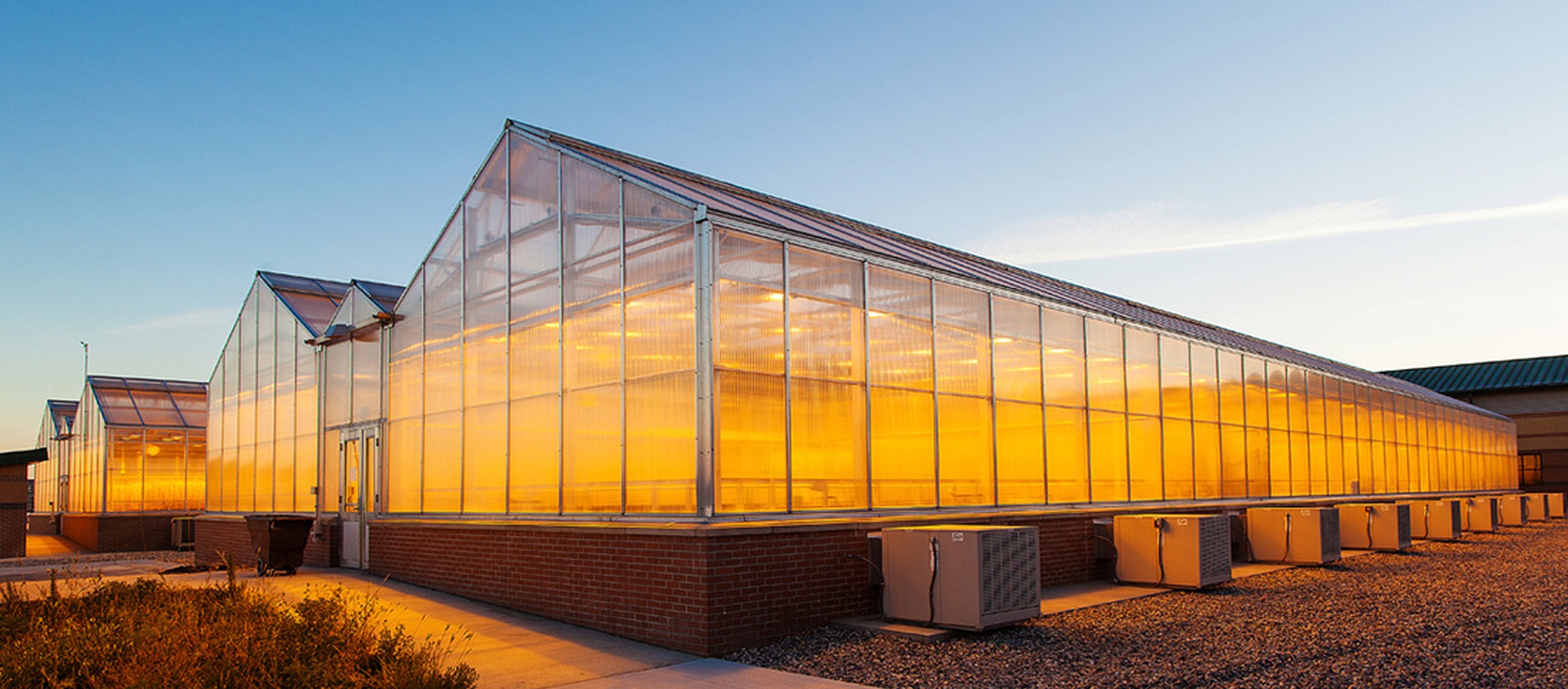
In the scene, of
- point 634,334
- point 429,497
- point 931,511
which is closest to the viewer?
point 634,334

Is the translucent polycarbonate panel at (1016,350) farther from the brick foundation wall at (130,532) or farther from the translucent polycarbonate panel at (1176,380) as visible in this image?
the brick foundation wall at (130,532)

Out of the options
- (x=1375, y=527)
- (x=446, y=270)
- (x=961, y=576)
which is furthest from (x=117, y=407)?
(x=1375, y=527)

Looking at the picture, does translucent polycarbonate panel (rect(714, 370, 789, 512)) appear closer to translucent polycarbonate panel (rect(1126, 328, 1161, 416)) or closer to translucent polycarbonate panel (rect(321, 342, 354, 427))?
translucent polycarbonate panel (rect(1126, 328, 1161, 416))

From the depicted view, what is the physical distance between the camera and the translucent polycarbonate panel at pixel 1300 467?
1091 inches

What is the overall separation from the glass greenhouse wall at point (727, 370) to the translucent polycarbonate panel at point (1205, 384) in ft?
0.98

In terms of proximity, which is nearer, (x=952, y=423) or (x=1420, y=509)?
(x=952, y=423)

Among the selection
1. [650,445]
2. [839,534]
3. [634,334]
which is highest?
[634,334]

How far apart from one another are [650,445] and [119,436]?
33.4 meters

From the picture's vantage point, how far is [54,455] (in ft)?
156

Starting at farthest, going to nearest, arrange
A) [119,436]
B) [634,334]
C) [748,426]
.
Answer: [119,436] < [634,334] < [748,426]

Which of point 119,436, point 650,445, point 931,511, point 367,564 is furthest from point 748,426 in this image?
point 119,436

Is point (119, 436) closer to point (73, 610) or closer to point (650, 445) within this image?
point (73, 610)

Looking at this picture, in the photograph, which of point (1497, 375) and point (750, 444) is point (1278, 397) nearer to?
point (750, 444)

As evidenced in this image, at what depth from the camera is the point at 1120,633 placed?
12398 millimetres
